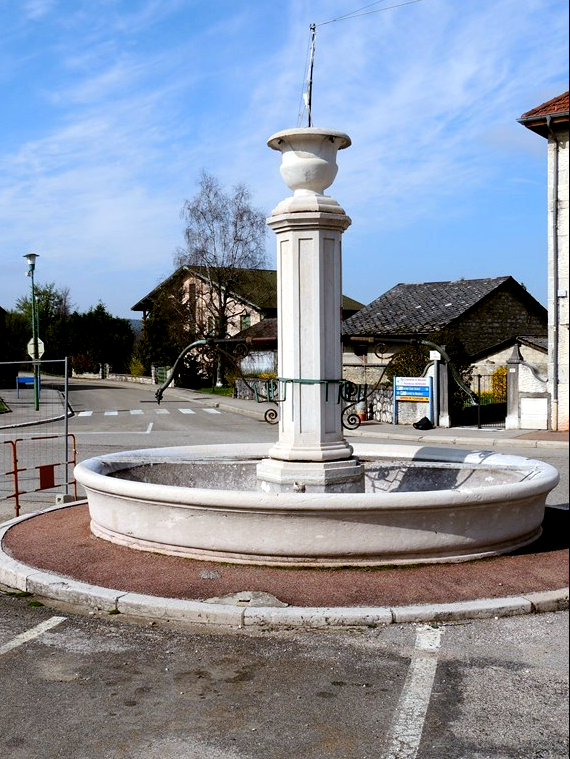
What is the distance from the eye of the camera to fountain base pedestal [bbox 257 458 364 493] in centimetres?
770

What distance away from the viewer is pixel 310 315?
301 inches

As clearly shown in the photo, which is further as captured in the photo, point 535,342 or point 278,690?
point 535,342

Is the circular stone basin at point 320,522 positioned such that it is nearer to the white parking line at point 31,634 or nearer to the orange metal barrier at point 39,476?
the white parking line at point 31,634

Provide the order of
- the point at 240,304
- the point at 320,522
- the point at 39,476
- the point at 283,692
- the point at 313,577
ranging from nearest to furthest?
the point at 283,692, the point at 313,577, the point at 320,522, the point at 39,476, the point at 240,304

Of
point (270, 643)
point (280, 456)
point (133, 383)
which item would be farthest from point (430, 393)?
point (133, 383)

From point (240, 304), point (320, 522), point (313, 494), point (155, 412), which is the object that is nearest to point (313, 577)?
point (320, 522)

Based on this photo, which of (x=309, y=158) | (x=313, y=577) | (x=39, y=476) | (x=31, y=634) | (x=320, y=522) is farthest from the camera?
(x=39, y=476)

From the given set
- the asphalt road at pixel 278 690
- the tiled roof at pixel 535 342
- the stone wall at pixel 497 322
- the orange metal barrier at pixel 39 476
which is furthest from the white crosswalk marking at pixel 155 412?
the asphalt road at pixel 278 690

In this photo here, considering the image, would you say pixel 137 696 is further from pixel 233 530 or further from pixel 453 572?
pixel 453 572

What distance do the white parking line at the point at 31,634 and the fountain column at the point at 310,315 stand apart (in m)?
2.49

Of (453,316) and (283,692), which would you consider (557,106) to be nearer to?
(283,692)

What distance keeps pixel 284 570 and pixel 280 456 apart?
1.36m

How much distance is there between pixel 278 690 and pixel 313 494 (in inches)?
85.6

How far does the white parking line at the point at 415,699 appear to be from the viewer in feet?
13.0
